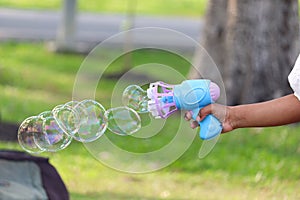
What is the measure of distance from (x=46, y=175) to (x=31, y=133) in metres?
1.00

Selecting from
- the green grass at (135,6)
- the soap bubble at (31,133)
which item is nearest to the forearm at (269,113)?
the soap bubble at (31,133)

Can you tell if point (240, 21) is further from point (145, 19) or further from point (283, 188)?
point (145, 19)

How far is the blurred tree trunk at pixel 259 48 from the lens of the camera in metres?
8.62

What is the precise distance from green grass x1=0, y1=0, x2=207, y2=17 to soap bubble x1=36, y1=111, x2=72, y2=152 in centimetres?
1399

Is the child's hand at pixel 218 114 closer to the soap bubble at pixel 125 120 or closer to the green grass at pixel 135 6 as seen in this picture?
the soap bubble at pixel 125 120

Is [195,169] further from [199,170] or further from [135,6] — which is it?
[135,6]

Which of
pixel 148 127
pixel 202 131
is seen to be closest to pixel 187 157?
pixel 148 127

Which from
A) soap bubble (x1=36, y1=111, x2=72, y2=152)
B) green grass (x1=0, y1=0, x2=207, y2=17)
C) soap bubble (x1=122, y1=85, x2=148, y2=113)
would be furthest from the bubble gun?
green grass (x1=0, y1=0, x2=207, y2=17)

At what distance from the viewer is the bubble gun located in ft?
13.8

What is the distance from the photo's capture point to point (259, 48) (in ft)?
28.5

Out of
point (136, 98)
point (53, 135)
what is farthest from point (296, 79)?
point (53, 135)

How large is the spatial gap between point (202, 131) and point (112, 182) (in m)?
2.85

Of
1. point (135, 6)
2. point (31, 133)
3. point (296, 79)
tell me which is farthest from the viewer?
point (135, 6)

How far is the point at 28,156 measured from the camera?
21.0 ft
